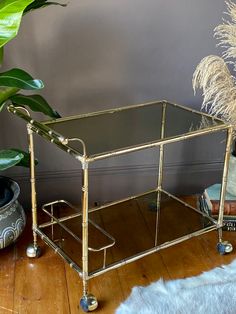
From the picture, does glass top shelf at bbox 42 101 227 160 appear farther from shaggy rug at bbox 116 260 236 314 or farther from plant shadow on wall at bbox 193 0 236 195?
shaggy rug at bbox 116 260 236 314

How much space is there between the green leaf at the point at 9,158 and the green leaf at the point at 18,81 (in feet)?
0.80

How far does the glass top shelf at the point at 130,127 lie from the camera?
60.9 inches

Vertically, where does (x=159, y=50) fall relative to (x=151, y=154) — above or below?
above

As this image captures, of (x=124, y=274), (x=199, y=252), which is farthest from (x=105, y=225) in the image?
(x=199, y=252)

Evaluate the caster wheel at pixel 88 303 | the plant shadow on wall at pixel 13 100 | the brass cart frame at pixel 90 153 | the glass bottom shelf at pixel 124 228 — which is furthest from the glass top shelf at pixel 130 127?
the caster wheel at pixel 88 303

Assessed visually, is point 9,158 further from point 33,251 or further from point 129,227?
point 129,227

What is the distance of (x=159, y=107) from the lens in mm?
1938

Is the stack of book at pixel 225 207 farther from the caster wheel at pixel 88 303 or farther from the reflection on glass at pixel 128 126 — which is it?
the caster wheel at pixel 88 303

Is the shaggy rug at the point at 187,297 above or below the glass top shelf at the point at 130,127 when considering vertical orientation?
below

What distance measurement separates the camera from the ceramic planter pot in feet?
5.69

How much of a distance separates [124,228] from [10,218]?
1.57ft

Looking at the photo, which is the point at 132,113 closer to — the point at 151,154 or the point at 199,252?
the point at 151,154

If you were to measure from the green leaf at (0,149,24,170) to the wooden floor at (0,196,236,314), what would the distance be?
1.42ft

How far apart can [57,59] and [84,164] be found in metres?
0.74
